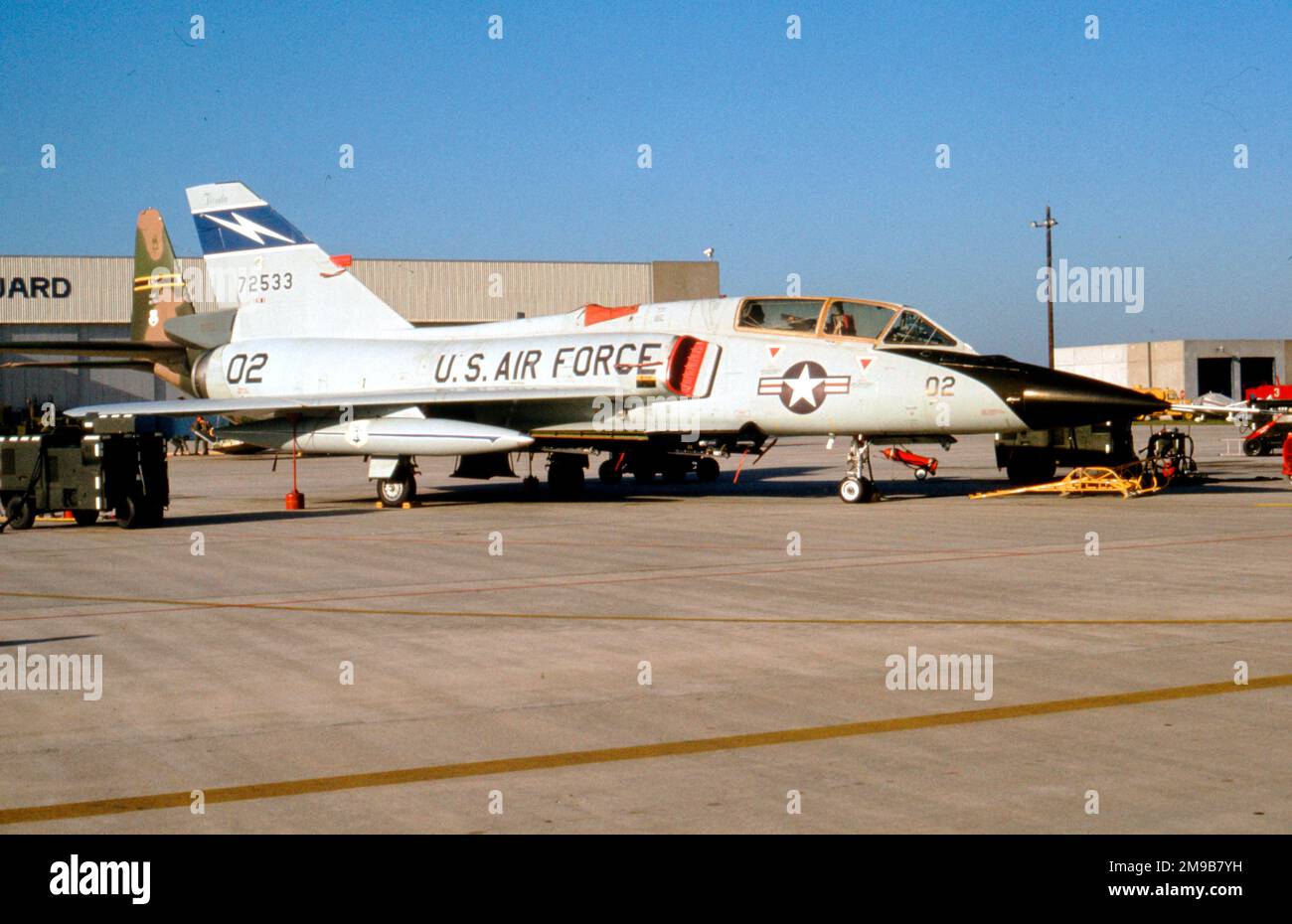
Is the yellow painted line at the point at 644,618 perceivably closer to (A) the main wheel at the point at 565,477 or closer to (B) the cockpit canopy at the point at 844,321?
(B) the cockpit canopy at the point at 844,321

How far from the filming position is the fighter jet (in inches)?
812

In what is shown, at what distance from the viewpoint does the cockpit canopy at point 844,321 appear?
21.2 meters

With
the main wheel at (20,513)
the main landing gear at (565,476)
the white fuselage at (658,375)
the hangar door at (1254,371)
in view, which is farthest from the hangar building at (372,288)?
the hangar door at (1254,371)

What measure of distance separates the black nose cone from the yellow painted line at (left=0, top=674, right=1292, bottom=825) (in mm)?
11758

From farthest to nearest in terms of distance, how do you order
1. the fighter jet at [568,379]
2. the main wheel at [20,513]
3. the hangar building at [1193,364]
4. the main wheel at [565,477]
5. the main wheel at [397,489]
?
the hangar building at [1193,364] → the main wheel at [565,477] → the main wheel at [397,489] → the fighter jet at [568,379] → the main wheel at [20,513]

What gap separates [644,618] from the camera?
1115 centimetres

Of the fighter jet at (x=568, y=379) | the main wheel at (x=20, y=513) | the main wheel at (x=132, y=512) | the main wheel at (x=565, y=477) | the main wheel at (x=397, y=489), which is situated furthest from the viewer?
the main wheel at (x=565, y=477)

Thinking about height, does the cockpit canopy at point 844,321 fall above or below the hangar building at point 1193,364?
below

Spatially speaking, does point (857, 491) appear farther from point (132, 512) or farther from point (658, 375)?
point (132, 512)

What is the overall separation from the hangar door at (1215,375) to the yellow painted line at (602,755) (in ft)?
351

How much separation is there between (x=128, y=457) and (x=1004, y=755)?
53.8 feet

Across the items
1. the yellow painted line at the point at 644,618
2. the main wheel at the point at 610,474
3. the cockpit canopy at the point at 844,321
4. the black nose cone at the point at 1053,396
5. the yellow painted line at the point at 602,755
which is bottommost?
the yellow painted line at the point at 602,755

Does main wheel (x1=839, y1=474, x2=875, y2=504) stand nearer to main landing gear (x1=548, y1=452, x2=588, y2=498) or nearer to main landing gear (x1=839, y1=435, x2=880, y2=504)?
main landing gear (x1=839, y1=435, x2=880, y2=504)
